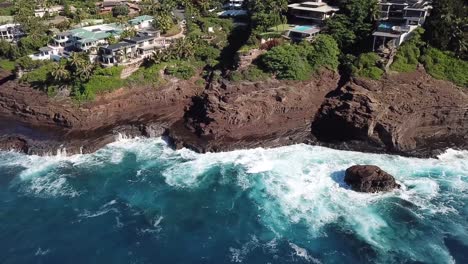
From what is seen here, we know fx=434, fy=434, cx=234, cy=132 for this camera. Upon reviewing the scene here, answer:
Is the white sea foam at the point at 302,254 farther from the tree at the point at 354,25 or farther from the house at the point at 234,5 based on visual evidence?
the house at the point at 234,5

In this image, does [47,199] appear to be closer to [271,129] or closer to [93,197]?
[93,197]

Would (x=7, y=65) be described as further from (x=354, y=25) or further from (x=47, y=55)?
(x=354, y=25)

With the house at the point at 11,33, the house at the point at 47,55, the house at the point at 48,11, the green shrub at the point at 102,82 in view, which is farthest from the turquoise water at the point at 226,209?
the house at the point at 48,11

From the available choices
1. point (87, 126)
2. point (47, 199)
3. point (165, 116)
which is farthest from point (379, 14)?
point (47, 199)

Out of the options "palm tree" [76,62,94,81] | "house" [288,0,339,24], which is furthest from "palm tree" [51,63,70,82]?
"house" [288,0,339,24]

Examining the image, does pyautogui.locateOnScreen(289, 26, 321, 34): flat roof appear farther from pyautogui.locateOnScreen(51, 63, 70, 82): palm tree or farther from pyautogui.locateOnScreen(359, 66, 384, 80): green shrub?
pyautogui.locateOnScreen(51, 63, 70, 82): palm tree

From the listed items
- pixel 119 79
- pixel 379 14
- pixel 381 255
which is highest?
pixel 379 14

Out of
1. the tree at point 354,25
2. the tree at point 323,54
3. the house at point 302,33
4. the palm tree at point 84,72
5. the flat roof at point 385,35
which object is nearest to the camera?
the flat roof at point 385,35
